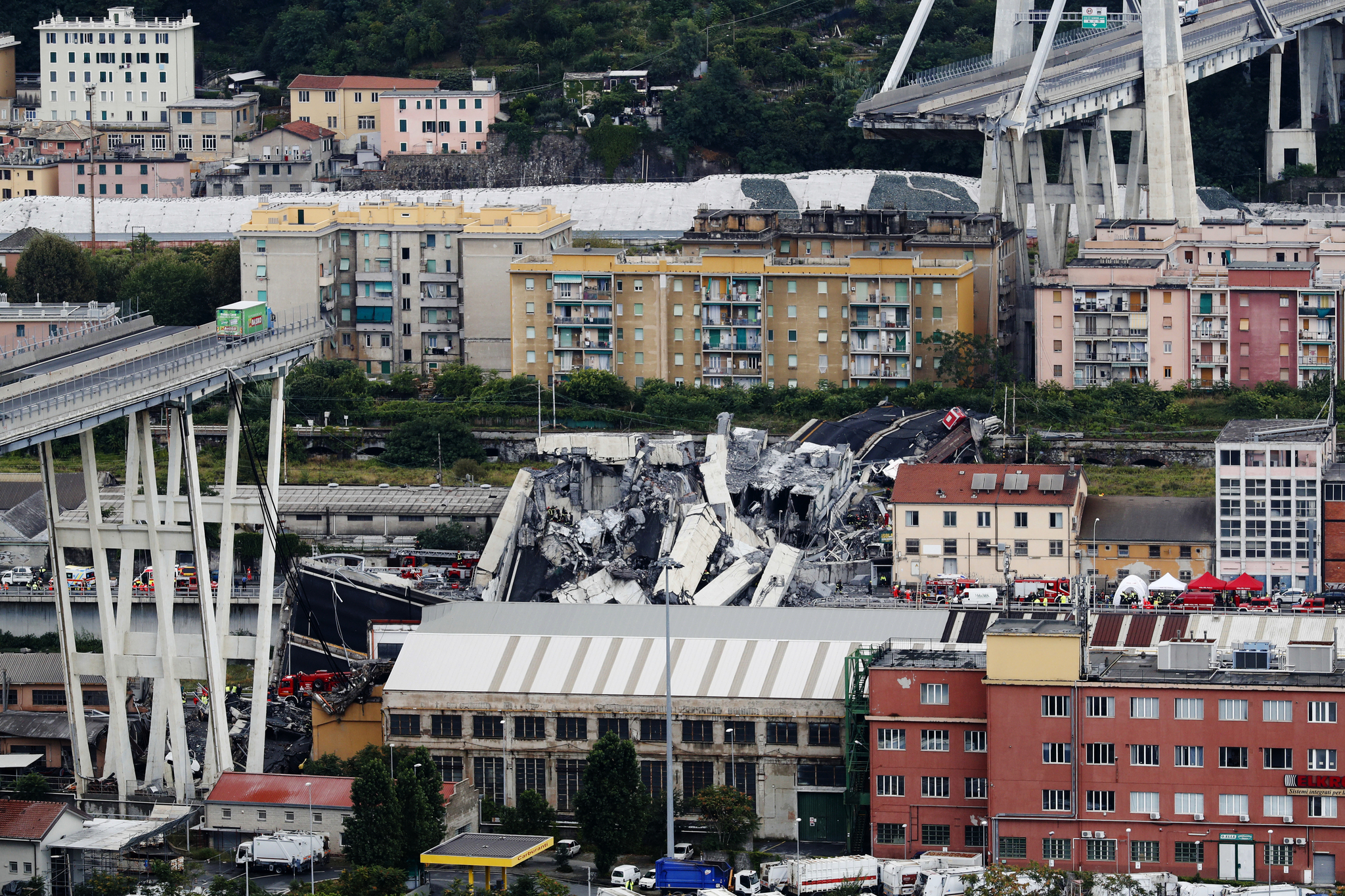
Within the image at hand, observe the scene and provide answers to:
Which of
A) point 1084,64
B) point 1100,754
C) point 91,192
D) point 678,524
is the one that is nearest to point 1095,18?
point 1084,64

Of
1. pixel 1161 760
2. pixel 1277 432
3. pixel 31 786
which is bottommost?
pixel 31 786

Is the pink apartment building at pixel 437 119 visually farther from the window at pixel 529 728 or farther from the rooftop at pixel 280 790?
the rooftop at pixel 280 790

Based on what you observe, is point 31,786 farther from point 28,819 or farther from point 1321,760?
point 1321,760

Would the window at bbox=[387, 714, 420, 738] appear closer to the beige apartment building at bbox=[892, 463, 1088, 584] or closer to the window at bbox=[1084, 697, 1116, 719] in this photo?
the window at bbox=[1084, 697, 1116, 719]

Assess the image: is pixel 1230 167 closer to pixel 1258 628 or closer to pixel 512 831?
pixel 1258 628

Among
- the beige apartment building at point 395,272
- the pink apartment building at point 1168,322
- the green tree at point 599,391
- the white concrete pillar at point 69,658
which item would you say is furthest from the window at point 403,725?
the beige apartment building at point 395,272

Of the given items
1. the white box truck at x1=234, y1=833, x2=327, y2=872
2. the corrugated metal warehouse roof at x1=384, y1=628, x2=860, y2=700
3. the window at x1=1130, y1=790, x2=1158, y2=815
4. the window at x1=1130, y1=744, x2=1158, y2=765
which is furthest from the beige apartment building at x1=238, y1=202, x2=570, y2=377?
the window at x1=1130, y1=790, x2=1158, y2=815
